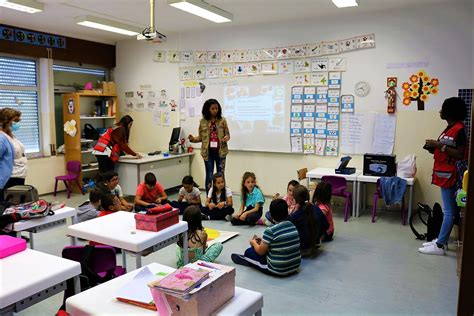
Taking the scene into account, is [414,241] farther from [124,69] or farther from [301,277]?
[124,69]

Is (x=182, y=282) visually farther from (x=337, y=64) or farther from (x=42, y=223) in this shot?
(x=337, y=64)

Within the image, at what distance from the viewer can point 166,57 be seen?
718 cm

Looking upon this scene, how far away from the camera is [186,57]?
6.99 meters

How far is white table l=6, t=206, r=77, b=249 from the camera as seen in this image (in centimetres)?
260

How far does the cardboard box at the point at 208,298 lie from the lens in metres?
1.32

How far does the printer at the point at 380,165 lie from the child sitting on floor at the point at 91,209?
130 inches

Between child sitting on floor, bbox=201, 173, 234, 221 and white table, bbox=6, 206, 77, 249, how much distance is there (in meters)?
2.33

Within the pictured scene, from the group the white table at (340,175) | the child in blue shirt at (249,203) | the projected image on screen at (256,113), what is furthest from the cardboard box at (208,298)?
the projected image on screen at (256,113)

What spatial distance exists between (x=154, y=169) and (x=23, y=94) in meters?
2.50

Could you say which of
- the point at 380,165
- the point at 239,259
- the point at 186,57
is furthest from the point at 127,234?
the point at 186,57

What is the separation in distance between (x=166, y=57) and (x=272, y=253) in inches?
193

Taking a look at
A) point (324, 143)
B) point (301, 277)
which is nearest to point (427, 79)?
point (324, 143)

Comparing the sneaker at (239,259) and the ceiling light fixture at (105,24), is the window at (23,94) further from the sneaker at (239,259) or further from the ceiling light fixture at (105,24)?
the sneaker at (239,259)

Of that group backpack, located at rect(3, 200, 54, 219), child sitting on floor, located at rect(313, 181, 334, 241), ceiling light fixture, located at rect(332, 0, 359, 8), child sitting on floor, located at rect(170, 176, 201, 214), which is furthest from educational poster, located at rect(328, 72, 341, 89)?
backpack, located at rect(3, 200, 54, 219)
